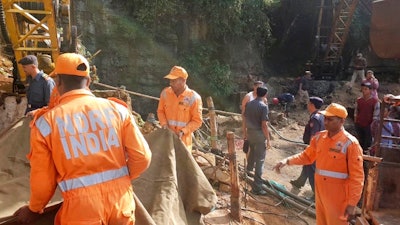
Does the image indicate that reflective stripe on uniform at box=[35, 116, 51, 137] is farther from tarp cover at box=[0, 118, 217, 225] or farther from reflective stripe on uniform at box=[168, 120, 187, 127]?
reflective stripe on uniform at box=[168, 120, 187, 127]

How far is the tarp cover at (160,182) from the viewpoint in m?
2.94

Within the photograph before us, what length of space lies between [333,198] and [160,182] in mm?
1951

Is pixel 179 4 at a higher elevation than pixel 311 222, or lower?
higher

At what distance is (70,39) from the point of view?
7945 mm

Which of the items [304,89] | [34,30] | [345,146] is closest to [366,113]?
[345,146]

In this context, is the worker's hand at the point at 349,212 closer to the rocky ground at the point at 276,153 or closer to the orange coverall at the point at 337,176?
the orange coverall at the point at 337,176

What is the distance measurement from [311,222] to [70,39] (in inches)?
235

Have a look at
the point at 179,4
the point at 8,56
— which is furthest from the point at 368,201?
the point at 179,4

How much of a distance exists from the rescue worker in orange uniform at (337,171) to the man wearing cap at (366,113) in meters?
3.32

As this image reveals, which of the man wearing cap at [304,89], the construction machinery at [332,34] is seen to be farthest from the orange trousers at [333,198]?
the construction machinery at [332,34]

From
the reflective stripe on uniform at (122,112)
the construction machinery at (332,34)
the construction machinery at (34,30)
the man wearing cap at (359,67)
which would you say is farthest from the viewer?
the construction machinery at (332,34)

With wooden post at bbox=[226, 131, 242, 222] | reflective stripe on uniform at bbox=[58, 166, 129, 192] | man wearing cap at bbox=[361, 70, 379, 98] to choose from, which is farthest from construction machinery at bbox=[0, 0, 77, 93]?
man wearing cap at bbox=[361, 70, 379, 98]

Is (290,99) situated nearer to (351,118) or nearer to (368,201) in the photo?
(351,118)

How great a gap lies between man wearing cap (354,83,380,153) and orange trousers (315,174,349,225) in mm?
3328
